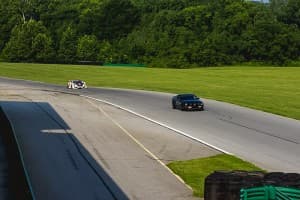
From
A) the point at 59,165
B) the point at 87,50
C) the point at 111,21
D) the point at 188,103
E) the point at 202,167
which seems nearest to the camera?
the point at 59,165

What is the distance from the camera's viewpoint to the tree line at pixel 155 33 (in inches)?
5020

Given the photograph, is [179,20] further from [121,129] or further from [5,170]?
[5,170]

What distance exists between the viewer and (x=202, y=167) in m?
21.9

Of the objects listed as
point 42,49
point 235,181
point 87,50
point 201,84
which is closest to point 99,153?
point 235,181

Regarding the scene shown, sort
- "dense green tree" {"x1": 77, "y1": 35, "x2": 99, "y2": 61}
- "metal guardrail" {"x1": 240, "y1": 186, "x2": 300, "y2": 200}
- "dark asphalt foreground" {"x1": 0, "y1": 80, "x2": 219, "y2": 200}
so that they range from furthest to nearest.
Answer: "dense green tree" {"x1": 77, "y1": 35, "x2": 99, "y2": 61}
"dark asphalt foreground" {"x1": 0, "y1": 80, "x2": 219, "y2": 200}
"metal guardrail" {"x1": 240, "y1": 186, "x2": 300, "y2": 200}

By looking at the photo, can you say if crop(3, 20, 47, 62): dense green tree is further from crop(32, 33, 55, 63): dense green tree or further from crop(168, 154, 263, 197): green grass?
crop(168, 154, 263, 197): green grass

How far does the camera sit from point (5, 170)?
19609 mm

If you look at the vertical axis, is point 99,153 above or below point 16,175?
below

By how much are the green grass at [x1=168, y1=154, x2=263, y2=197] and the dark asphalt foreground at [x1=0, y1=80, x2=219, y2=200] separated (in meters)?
0.56

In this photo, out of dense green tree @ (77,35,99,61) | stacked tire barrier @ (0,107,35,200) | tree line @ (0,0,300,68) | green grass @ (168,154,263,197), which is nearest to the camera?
stacked tire barrier @ (0,107,35,200)

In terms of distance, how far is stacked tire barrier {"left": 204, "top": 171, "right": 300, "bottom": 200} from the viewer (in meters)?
10.6

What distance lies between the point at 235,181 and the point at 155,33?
130703 millimetres

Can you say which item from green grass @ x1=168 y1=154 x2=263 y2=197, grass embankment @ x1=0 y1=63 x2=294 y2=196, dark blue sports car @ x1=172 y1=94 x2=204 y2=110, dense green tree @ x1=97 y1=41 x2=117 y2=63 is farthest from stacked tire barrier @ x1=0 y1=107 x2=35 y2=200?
dense green tree @ x1=97 y1=41 x2=117 y2=63

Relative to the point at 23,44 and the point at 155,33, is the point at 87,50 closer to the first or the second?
the point at 23,44
